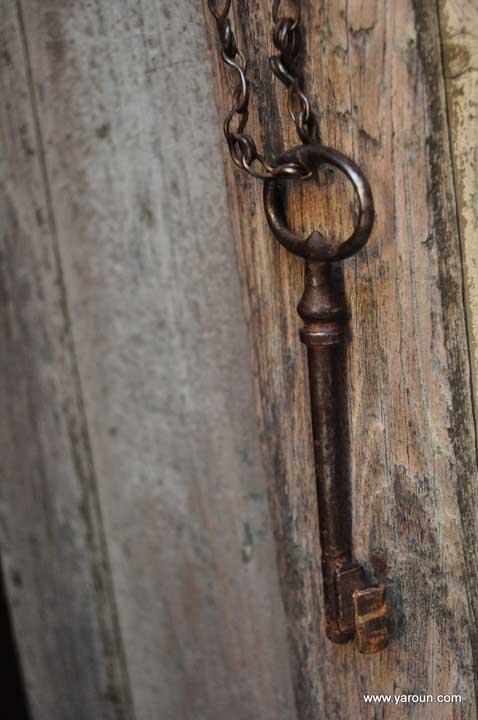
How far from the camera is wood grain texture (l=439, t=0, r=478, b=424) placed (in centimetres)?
53

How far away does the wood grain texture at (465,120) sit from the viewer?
0.53m

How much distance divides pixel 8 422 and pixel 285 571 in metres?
0.49

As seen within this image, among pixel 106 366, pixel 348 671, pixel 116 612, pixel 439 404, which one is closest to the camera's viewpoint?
pixel 439 404

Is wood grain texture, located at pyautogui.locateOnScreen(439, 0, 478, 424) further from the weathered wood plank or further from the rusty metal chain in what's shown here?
the weathered wood plank

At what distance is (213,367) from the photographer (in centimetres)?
82

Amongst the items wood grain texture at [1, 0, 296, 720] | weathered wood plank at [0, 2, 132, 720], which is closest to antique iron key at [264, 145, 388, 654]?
wood grain texture at [1, 0, 296, 720]

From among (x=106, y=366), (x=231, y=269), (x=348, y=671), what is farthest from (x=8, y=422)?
(x=348, y=671)

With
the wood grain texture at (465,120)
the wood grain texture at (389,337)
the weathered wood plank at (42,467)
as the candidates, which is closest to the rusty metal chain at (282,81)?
the wood grain texture at (389,337)

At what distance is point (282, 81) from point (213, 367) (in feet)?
1.10

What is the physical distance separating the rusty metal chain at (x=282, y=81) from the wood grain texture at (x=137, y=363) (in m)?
0.11

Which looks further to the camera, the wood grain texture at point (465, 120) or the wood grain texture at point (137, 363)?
the wood grain texture at point (137, 363)

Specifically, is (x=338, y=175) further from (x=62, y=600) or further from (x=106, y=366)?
(x=62, y=600)

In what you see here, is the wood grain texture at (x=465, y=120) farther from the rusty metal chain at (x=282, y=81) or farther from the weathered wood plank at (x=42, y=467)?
the weathered wood plank at (x=42, y=467)

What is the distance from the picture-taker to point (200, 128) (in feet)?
2.44
